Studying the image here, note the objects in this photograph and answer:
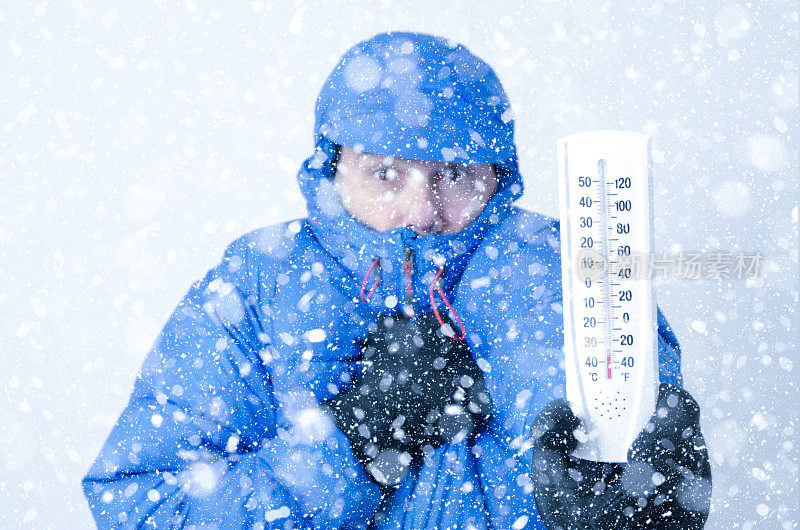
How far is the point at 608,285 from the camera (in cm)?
97

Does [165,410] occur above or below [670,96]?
below

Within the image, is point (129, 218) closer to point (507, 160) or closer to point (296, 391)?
point (296, 391)

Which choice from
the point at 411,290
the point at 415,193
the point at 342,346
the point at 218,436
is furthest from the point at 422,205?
the point at 218,436

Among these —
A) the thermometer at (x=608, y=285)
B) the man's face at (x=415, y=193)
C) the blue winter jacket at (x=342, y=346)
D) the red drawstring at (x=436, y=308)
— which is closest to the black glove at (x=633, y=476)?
the thermometer at (x=608, y=285)

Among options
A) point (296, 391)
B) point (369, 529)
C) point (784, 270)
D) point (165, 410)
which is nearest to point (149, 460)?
point (165, 410)

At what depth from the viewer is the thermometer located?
95cm

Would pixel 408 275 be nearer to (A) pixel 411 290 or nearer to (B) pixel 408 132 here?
(A) pixel 411 290

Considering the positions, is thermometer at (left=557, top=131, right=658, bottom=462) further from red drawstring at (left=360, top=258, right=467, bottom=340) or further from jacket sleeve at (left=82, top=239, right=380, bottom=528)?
jacket sleeve at (left=82, top=239, right=380, bottom=528)

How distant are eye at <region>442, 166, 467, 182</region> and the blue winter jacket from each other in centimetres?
4

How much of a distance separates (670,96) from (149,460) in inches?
47.9

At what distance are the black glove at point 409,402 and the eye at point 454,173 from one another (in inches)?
8.0

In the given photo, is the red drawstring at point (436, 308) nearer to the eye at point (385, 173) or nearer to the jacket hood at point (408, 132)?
the jacket hood at point (408, 132)

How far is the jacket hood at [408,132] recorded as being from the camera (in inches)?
47.8

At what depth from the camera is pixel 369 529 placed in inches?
49.4
